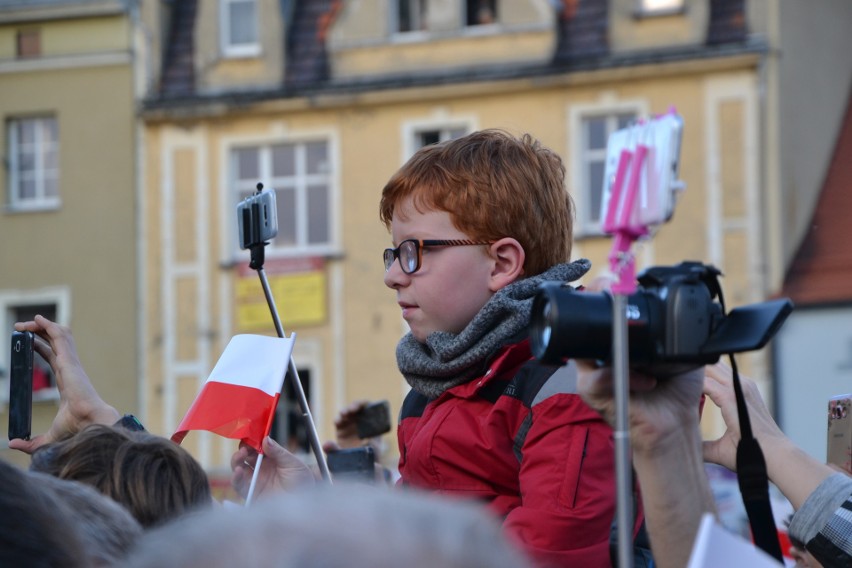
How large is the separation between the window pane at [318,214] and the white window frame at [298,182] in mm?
82

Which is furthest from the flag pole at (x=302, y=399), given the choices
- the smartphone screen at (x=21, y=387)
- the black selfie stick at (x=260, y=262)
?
the smartphone screen at (x=21, y=387)

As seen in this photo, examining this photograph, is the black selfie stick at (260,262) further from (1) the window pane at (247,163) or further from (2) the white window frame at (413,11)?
(1) the window pane at (247,163)

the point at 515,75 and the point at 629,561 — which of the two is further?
the point at 515,75

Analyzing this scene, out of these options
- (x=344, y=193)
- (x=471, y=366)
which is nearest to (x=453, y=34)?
(x=344, y=193)

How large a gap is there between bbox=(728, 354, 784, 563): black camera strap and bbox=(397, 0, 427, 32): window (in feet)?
62.5

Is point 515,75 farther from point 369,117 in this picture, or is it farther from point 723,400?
point 723,400

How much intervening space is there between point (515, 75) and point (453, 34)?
122 centimetres

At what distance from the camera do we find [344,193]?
2098 cm

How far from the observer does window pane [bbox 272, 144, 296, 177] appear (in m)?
21.5

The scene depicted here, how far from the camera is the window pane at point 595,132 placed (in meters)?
20.1

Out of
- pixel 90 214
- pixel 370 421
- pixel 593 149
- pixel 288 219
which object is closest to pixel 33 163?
pixel 90 214

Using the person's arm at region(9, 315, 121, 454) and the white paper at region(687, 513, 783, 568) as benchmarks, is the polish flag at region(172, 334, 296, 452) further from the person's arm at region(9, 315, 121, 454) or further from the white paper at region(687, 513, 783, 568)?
the white paper at region(687, 513, 783, 568)

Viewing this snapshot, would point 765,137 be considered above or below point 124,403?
above

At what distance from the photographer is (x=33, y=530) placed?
1664 mm
